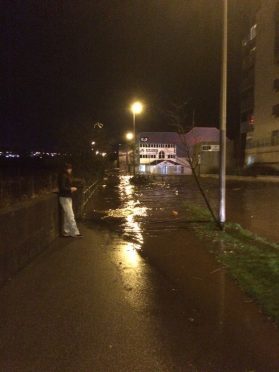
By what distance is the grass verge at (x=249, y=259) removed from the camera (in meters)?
6.28

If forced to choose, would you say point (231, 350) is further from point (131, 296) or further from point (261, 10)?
point (261, 10)

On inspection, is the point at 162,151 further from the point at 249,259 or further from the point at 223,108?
the point at 249,259

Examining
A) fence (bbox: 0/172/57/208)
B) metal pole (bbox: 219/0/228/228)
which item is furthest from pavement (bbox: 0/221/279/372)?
metal pole (bbox: 219/0/228/228)

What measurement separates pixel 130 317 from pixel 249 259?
12.6ft

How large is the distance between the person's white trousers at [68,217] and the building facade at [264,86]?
45142 millimetres

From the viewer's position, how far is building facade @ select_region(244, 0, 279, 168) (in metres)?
55.2

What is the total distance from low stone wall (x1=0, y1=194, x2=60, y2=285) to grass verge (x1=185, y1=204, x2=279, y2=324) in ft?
11.6

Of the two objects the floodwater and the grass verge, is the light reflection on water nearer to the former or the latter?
the floodwater

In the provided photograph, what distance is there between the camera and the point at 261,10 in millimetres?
58531

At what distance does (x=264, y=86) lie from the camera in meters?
58.4

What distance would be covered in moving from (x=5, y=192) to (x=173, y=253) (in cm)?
416

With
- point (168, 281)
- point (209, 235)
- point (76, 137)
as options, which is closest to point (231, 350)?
point (168, 281)

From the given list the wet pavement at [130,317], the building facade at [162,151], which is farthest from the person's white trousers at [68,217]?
the building facade at [162,151]

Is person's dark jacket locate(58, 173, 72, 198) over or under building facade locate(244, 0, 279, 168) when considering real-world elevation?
under
